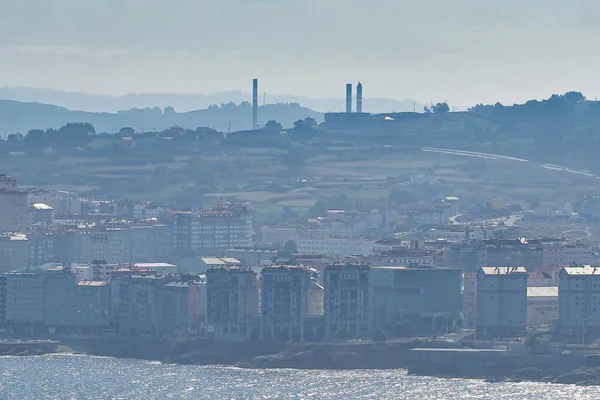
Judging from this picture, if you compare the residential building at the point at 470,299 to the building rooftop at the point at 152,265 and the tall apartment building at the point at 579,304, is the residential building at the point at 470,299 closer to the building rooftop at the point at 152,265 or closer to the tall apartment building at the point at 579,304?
the tall apartment building at the point at 579,304

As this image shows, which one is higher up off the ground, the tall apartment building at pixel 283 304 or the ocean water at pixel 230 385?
the tall apartment building at pixel 283 304

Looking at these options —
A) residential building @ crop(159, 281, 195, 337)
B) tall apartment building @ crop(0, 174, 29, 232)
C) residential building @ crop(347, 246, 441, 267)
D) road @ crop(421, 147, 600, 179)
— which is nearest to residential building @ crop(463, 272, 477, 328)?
residential building @ crop(347, 246, 441, 267)

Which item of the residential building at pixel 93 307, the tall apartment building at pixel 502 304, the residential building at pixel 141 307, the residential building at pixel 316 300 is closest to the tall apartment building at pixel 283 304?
the residential building at pixel 316 300

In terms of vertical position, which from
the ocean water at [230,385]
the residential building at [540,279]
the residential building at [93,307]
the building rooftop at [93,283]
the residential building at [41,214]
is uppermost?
the residential building at [41,214]

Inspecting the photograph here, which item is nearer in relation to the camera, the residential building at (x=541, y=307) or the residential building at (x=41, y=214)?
the residential building at (x=541, y=307)

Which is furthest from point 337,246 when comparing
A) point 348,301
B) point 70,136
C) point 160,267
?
point 70,136

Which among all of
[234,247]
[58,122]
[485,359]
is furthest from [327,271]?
[58,122]
